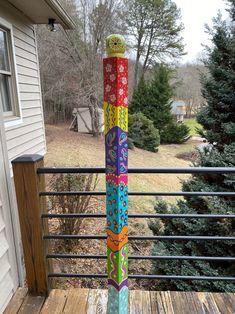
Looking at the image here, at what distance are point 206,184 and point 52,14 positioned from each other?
3.16m

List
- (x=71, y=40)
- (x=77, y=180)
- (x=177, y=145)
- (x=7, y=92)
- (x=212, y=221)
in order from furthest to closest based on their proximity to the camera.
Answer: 1. (x=177, y=145)
2. (x=71, y=40)
3. (x=7, y=92)
4. (x=77, y=180)
5. (x=212, y=221)

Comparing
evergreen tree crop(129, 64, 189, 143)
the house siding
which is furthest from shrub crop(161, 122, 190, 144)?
the house siding

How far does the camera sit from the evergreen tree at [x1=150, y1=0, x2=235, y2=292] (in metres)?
2.11

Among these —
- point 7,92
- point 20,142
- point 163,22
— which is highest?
point 163,22

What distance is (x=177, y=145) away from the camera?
11.9m

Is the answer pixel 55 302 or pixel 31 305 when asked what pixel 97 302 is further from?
pixel 31 305

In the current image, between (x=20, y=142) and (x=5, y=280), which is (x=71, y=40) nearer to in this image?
(x=20, y=142)

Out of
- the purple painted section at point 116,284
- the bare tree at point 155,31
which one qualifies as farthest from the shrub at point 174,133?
the purple painted section at point 116,284

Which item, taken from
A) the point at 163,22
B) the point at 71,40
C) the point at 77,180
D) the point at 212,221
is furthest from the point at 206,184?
the point at 163,22

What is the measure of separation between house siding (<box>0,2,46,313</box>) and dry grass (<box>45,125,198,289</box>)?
1.19 meters

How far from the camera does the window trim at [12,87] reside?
3072 mm

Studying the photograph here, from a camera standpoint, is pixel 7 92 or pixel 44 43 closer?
pixel 7 92

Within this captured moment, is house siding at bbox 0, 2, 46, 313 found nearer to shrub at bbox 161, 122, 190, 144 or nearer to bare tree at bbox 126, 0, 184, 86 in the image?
shrub at bbox 161, 122, 190, 144

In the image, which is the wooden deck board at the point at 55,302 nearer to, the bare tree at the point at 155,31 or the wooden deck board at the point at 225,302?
the wooden deck board at the point at 225,302
